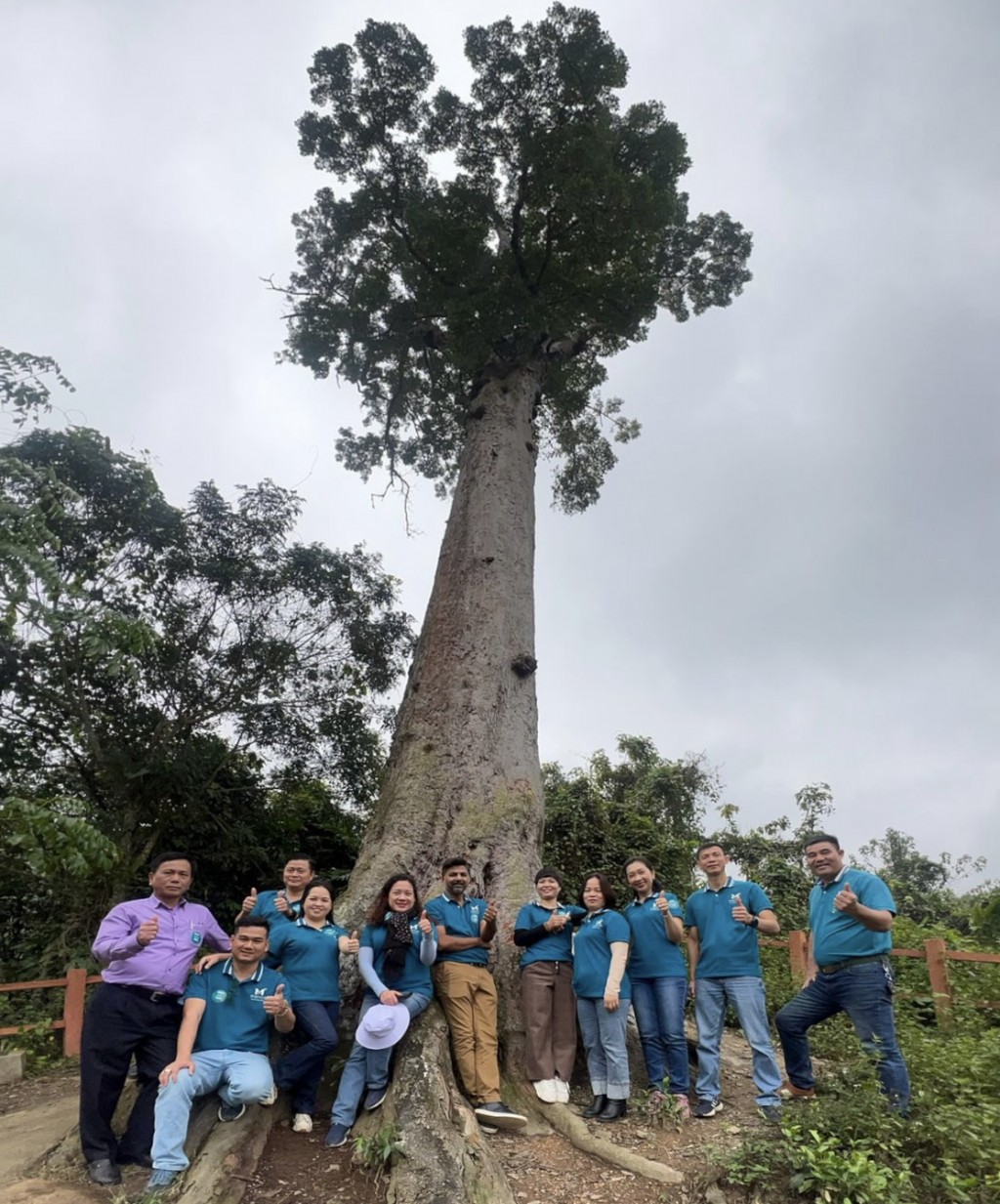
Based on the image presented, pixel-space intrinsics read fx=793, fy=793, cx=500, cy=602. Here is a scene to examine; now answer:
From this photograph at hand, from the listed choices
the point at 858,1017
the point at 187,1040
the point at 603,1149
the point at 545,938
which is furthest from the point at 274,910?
the point at 858,1017

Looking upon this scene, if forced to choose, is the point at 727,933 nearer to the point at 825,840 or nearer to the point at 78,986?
the point at 825,840

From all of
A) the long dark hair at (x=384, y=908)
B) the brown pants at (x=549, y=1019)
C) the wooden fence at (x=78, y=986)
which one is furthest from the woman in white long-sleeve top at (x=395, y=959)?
the wooden fence at (x=78, y=986)

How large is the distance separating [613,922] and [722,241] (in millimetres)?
10537

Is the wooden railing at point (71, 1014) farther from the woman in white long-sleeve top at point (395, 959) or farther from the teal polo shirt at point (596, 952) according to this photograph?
the teal polo shirt at point (596, 952)

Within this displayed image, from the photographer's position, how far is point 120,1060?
3.77 m

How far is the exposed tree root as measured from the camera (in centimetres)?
351

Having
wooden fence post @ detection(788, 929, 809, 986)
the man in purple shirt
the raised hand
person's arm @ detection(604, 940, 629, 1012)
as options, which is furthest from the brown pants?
wooden fence post @ detection(788, 929, 809, 986)

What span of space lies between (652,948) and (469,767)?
2.03 meters

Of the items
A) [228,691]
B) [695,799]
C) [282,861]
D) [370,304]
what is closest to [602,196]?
[370,304]

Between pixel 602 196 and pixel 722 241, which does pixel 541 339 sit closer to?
pixel 602 196

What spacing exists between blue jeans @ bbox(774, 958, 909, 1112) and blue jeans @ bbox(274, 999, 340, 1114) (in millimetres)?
2345

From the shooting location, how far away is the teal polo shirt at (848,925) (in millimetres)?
3953

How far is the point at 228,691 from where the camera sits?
8.92 meters

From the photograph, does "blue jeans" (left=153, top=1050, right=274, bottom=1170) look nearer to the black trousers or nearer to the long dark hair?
the black trousers
